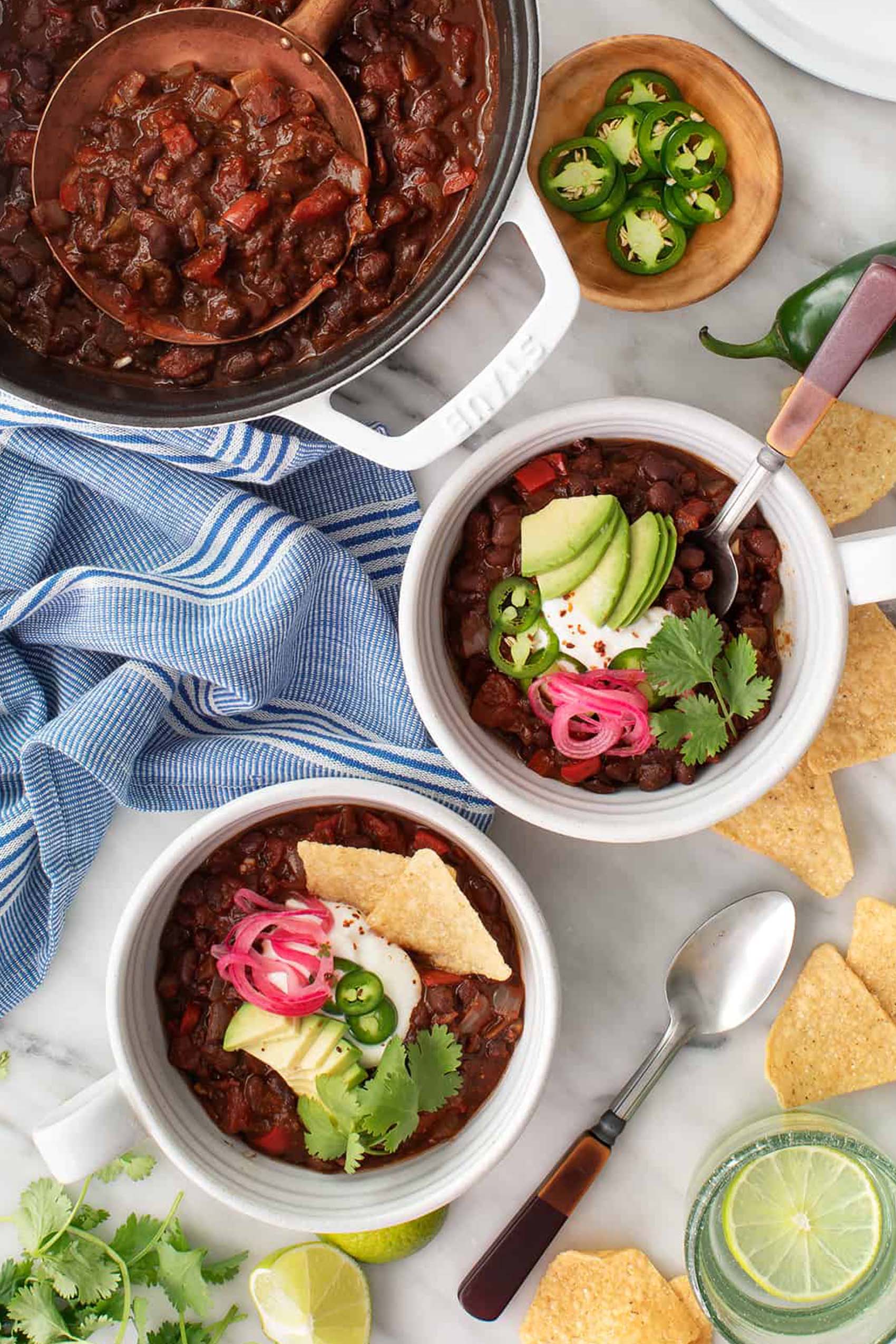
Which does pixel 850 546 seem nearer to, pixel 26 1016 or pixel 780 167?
pixel 780 167

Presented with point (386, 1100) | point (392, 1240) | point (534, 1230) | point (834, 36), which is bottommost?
point (392, 1240)

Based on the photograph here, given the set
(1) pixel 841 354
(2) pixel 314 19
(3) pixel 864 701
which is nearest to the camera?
(1) pixel 841 354

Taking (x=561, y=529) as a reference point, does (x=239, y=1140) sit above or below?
below

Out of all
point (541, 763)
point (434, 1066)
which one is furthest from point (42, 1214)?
point (541, 763)

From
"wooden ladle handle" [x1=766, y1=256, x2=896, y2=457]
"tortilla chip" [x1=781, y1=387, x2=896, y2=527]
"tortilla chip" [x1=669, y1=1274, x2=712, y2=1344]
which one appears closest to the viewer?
"wooden ladle handle" [x1=766, y1=256, x2=896, y2=457]

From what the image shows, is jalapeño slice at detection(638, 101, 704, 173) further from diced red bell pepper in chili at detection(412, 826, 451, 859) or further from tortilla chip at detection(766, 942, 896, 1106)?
tortilla chip at detection(766, 942, 896, 1106)

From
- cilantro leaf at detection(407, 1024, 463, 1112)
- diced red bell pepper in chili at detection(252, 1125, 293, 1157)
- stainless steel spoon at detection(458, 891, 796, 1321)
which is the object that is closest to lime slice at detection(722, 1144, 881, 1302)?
stainless steel spoon at detection(458, 891, 796, 1321)

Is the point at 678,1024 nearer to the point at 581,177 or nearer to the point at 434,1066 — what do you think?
the point at 434,1066
